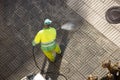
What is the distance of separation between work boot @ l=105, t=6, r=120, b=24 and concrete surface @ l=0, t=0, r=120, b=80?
0.61ft

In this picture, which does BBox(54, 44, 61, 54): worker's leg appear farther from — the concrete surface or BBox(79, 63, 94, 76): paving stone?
BBox(79, 63, 94, 76): paving stone

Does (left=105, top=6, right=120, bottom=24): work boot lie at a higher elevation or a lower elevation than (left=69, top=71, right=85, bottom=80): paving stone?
higher

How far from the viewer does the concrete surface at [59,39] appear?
32.6 ft

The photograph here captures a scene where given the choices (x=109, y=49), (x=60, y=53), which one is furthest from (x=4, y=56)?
(x=109, y=49)

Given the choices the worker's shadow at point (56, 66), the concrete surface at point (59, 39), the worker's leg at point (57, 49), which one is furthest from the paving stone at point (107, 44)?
the worker's leg at point (57, 49)

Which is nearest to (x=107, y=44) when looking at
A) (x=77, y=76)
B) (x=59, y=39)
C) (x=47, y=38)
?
(x=77, y=76)

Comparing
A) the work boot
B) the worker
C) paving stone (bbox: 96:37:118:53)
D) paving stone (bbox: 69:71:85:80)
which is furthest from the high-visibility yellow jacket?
the work boot

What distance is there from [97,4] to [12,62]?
3577 millimetres

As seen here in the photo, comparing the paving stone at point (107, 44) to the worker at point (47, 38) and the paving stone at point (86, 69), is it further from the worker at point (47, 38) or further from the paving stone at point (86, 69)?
the worker at point (47, 38)

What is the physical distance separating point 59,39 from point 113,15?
6.73 feet

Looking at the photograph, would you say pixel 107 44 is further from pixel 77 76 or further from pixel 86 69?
pixel 77 76

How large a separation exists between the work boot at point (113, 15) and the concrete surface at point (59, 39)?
19 centimetres

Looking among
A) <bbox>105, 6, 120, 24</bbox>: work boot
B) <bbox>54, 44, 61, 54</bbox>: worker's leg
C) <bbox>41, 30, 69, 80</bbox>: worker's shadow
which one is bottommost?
<bbox>41, 30, 69, 80</bbox>: worker's shadow

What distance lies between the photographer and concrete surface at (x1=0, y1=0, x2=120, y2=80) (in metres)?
9.93
